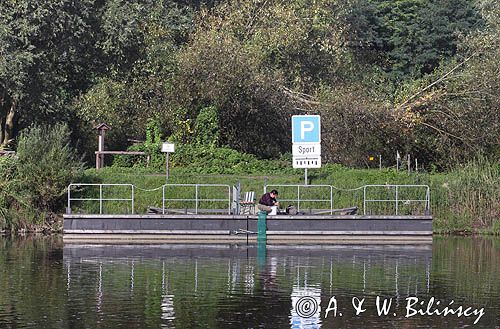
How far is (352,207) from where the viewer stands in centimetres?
4534

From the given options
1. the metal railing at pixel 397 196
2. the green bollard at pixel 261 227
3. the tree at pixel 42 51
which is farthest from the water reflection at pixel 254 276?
the tree at pixel 42 51

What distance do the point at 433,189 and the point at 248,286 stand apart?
1951 cm

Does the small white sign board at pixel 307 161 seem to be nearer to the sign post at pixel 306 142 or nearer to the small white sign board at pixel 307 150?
the sign post at pixel 306 142

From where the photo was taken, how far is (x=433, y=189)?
48906 mm

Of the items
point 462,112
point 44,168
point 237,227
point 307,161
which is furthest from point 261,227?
point 462,112

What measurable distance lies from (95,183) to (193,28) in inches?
713

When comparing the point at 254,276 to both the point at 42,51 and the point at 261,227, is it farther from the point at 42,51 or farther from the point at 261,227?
the point at 42,51

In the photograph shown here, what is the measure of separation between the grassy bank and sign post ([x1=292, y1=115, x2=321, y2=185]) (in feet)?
7.18

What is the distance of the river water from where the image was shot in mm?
25688

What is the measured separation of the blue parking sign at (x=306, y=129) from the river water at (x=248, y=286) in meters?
5.41

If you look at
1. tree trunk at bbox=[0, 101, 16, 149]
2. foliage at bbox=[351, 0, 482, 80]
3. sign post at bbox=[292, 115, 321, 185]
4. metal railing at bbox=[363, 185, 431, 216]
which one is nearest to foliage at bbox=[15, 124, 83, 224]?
sign post at bbox=[292, 115, 321, 185]

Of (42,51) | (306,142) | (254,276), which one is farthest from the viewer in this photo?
(42,51)

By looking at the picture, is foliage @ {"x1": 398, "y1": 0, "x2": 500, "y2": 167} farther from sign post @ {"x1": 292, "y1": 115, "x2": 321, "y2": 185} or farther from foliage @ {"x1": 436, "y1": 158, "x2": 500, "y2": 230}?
sign post @ {"x1": 292, "y1": 115, "x2": 321, "y2": 185}

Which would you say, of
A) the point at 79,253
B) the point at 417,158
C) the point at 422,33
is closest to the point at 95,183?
the point at 79,253
